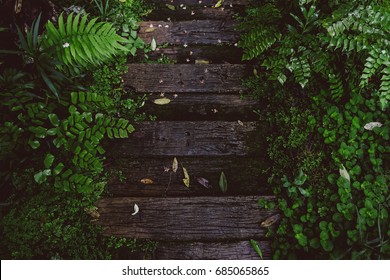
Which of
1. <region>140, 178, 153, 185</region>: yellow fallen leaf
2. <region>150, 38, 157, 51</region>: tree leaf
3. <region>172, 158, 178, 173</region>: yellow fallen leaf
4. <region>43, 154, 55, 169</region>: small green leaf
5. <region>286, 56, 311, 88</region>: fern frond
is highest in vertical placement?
<region>286, 56, 311, 88</region>: fern frond

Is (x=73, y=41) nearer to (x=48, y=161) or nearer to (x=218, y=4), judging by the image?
(x=48, y=161)

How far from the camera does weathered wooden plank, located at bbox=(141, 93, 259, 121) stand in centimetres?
318

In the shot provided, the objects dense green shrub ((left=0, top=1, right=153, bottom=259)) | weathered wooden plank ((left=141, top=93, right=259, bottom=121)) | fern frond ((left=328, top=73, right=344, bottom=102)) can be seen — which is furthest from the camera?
weathered wooden plank ((left=141, top=93, right=259, bottom=121))

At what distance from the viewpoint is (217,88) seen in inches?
131

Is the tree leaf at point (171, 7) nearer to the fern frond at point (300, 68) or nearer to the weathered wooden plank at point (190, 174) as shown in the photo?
the fern frond at point (300, 68)

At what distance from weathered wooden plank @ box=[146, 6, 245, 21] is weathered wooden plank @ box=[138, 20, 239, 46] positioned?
155 millimetres

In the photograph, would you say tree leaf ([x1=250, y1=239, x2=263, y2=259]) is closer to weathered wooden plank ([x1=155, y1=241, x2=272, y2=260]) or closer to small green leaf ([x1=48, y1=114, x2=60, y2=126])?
weathered wooden plank ([x1=155, y1=241, x2=272, y2=260])

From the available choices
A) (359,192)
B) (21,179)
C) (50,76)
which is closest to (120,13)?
(50,76)

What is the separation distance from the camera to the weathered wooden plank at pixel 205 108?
10.4ft

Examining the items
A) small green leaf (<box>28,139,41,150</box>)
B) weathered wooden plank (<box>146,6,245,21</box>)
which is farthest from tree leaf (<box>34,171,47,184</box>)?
weathered wooden plank (<box>146,6,245,21</box>)

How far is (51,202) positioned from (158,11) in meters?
2.70

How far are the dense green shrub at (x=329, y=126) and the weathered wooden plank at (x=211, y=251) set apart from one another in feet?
0.57

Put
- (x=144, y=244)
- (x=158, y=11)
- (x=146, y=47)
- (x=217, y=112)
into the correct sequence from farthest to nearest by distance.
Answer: (x=158, y=11) → (x=146, y=47) → (x=217, y=112) → (x=144, y=244)
